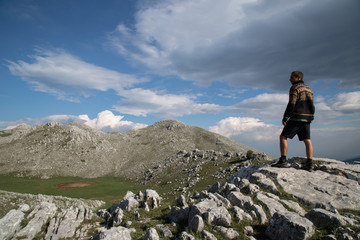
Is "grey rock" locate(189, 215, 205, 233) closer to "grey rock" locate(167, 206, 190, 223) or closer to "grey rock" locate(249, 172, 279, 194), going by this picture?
"grey rock" locate(167, 206, 190, 223)

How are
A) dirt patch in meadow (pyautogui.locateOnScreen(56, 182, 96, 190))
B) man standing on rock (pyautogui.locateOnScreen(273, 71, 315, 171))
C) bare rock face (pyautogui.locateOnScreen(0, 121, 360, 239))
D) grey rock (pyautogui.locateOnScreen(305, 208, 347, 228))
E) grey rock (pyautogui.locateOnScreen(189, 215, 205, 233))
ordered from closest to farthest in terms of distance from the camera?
1. grey rock (pyautogui.locateOnScreen(305, 208, 347, 228))
2. bare rock face (pyautogui.locateOnScreen(0, 121, 360, 239))
3. grey rock (pyautogui.locateOnScreen(189, 215, 205, 233))
4. man standing on rock (pyautogui.locateOnScreen(273, 71, 315, 171))
5. dirt patch in meadow (pyautogui.locateOnScreen(56, 182, 96, 190))

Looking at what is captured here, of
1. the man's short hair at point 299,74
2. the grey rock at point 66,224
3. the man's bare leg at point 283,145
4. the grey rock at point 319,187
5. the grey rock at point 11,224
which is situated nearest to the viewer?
the grey rock at point 319,187

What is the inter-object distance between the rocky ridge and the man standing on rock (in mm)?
2396

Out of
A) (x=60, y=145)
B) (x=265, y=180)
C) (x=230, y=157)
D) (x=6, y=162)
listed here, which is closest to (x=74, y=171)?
(x=60, y=145)

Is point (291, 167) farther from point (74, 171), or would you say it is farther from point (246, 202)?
point (74, 171)

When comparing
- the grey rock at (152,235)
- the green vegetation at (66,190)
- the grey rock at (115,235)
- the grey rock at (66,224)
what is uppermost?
the grey rock at (152,235)

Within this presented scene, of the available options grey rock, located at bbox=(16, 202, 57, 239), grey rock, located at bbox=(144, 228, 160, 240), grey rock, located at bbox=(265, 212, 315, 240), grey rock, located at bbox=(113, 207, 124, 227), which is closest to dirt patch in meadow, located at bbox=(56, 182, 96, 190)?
grey rock, located at bbox=(16, 202, 57, 239)

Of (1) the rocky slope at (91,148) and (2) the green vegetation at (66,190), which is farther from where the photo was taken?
(1) the rocky slope at (91,148)

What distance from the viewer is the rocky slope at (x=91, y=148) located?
287 feet

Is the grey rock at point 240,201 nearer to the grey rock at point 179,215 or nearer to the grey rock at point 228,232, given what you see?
the grey rock at point 228,232

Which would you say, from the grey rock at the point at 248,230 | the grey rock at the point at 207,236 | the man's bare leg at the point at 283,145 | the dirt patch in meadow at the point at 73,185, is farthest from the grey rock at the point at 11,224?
the dirt patch in meadow at the point at 73,185

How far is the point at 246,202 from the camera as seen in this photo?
10523mm

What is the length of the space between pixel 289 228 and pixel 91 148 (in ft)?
359

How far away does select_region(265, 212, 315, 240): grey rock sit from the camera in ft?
23.1
